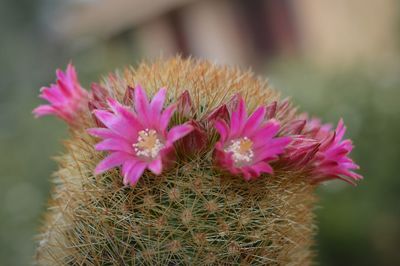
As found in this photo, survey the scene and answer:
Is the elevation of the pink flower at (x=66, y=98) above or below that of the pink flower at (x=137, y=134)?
above

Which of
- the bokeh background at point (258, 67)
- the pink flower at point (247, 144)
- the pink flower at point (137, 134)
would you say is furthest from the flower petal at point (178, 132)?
the bokeh background at point (258, 67)

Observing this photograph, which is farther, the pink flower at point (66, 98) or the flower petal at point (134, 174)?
the pink flower at point (66, 98)

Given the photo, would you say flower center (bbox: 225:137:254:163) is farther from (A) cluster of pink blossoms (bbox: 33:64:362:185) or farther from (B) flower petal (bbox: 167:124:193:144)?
(B) flower petal (bbox: 167:124:193:144)

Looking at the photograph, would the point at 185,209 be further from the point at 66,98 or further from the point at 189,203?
the point at 66,98

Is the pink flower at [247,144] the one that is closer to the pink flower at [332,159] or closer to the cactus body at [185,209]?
the cactus body at [185,209]

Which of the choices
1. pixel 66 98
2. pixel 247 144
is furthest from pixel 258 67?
pixel 247 144

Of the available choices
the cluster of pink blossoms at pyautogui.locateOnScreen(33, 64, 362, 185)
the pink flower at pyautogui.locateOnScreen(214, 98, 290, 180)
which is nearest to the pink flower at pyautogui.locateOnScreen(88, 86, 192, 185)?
the cluster of pink blossoms at pyautogui.locateOnScreen(33, 64, 362, 185)

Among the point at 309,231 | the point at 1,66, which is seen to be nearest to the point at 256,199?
the point at 309,231
